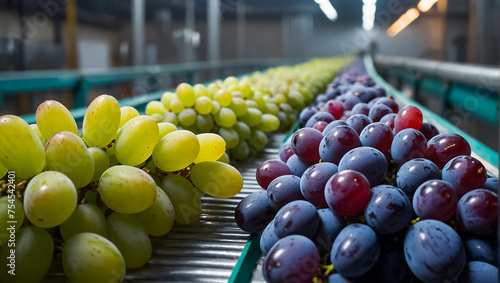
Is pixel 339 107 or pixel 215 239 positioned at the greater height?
pixel 339 107

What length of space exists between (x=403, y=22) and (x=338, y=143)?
1773 cm

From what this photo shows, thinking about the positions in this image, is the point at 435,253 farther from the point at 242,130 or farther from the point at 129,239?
the point at 242,130

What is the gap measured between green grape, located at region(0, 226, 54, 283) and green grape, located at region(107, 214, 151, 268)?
0.29 ft

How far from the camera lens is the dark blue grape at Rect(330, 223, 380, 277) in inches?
20.1

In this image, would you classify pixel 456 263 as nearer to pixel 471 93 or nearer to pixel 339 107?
pixel 339 107

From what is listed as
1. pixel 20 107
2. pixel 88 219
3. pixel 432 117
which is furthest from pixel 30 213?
pixel 20 107

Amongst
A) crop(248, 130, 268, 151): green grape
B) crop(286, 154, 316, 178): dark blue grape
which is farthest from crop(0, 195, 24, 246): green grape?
crop(248, 130, 268, 151): green grape

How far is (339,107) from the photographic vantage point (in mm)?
1242

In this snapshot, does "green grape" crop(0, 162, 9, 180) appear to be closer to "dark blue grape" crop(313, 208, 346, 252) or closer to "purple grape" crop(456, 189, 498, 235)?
"dark blue grape" crop(313, 208, 346, 252)

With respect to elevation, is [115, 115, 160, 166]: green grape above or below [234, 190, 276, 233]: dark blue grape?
above

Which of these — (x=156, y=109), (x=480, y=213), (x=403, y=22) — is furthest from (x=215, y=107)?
(x=403, y=22)

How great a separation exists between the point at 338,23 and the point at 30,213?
789 inches

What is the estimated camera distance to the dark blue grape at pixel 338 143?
69 cm

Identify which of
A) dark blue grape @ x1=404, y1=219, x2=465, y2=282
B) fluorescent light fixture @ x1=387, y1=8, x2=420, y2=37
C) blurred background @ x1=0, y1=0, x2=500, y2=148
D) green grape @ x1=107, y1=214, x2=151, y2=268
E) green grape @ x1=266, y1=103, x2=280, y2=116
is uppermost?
fluorescent light fixture @ x1=387, y1=8, x2=420, y2=37
